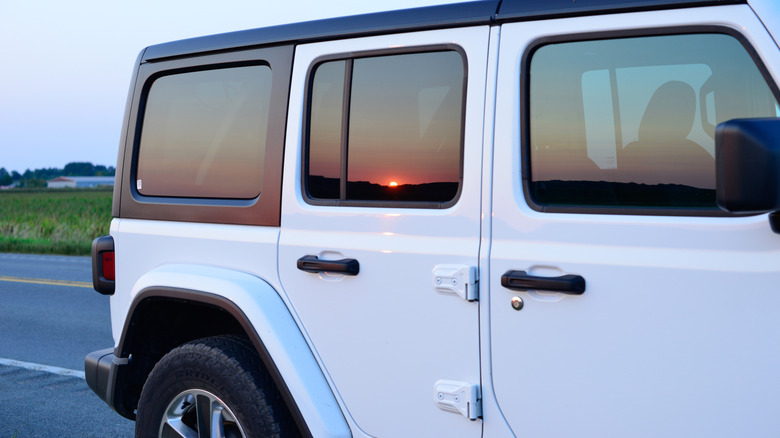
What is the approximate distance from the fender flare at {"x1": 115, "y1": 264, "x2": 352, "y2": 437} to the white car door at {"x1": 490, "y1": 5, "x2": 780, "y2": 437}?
0.72m

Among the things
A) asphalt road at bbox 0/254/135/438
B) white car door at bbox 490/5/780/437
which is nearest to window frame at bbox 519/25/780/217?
white car door at bbox 490/5/780/437

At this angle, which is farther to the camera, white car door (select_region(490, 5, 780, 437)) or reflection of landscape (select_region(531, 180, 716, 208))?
reflection of landscape (select_region(531, 180, 716, 208))

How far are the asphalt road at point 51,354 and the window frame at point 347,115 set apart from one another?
2730mm

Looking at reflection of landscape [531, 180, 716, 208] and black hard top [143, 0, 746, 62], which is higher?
black hard top [143, 0, 746, 62]

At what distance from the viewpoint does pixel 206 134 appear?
3439mm

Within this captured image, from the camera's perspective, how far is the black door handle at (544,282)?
2.29 meters

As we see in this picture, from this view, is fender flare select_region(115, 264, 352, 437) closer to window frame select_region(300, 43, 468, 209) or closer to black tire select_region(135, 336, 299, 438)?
black tire select_region(135, 336, 299, 438)

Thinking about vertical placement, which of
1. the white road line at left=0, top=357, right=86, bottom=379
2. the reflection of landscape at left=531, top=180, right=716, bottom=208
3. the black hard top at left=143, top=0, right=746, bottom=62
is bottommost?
the white road line at left=0, top=357, right=86, bottom=379

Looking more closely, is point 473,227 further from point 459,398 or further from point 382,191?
point 459,398

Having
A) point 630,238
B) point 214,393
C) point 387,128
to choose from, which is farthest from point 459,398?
point 214,393

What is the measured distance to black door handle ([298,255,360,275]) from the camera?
2803mm

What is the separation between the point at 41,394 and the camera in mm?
5738

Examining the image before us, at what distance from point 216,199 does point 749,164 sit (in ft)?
7.06

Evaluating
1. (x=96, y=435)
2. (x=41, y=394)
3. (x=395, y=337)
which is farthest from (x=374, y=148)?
(x=41, y=394)
